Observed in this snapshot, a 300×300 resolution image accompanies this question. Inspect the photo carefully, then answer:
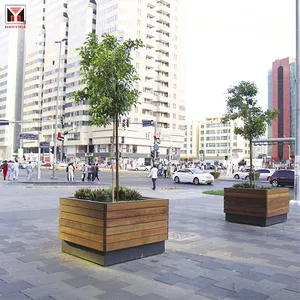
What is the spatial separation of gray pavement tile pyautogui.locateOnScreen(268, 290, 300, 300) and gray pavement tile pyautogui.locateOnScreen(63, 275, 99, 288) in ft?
7.16

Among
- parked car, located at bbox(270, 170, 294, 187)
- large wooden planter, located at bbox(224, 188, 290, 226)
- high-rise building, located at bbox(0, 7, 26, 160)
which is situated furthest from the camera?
high-rise building, located at bbox(0, 7, 26, 160)

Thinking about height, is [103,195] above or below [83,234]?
above

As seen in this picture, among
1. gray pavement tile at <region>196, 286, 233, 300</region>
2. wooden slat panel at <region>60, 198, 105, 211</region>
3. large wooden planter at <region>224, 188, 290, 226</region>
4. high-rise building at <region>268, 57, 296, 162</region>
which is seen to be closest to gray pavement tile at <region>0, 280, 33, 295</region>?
wooden slat panel at <region>60, 198, 105, 211</region>

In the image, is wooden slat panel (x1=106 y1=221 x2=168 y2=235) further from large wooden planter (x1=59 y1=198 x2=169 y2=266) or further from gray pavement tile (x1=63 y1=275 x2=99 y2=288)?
gray pavement tile (x1=63 y1=275 x2=99 y2=288)

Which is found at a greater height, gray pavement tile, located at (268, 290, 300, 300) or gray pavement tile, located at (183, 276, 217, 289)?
gray pavement tile, located at (183, 276, 217, 289)

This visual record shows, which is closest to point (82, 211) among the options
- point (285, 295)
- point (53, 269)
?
point (53, 269)

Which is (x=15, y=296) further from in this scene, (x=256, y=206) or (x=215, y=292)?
(x=256, y=206)

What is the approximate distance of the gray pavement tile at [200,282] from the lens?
4488 mm

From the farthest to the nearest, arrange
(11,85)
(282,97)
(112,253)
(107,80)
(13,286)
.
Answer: (11,85) < (282,97) < (107,80) < (112,253) < (13,286)

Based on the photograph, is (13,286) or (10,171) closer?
(13,286)

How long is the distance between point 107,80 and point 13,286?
10.9 feet

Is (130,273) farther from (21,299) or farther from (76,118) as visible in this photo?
(76,118)

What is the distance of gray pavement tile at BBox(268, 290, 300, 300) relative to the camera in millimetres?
4109

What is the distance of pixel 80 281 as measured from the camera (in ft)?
14.9
